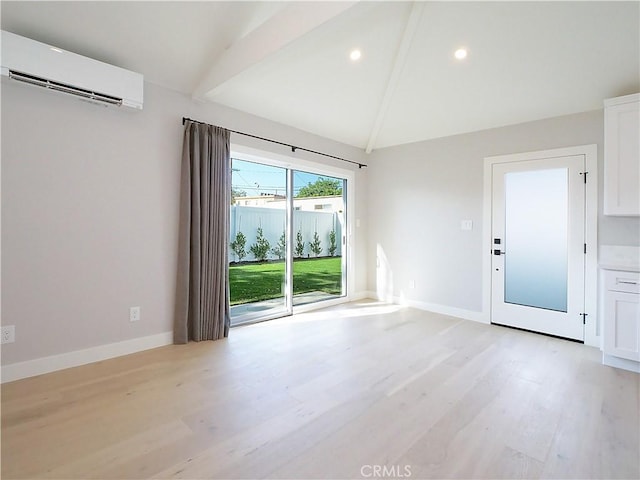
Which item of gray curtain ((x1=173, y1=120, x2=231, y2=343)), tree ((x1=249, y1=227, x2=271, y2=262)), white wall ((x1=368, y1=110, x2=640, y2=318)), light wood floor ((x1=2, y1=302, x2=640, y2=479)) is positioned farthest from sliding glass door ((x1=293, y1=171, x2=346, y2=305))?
light wood floor ((x1=2, y1=302, x2=640, y2=479))

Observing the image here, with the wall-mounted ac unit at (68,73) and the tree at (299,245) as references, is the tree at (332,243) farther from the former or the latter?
the wall-mounted ac unit at (68,73)

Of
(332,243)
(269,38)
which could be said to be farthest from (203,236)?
(332,243)

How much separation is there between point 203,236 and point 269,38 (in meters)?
2.00

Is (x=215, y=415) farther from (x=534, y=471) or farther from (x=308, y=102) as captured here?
(x=308, y=102)

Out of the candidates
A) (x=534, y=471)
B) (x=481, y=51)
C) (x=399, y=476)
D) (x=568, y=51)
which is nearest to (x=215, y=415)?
(x=399, y=476)

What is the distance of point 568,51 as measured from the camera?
3.04 metres

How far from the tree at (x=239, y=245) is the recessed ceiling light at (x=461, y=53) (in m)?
3.14

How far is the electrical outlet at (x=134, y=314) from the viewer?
3.13 metres

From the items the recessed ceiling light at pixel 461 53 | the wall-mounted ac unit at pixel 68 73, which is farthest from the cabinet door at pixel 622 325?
the wall-mounted ac unit at pixel 68 73

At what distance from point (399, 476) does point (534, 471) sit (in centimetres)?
70

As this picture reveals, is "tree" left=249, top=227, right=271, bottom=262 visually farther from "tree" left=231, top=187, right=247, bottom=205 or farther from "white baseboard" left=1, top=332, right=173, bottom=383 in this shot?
"white baseboard" left=1, top=332, right=173, bottom=383

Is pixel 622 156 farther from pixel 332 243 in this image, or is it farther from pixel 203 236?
pixel 203 236

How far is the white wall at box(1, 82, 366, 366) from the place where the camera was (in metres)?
2.56

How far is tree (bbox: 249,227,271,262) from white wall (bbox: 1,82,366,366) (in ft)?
3.56
